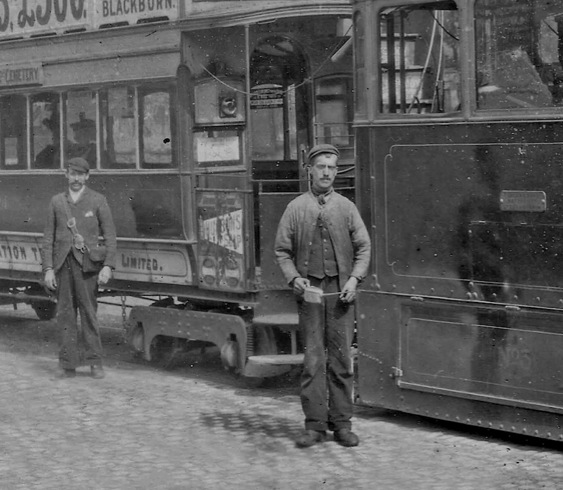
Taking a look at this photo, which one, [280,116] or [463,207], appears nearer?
[463,207]

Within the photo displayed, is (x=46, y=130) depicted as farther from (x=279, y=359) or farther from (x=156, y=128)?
(x=279, y=359)

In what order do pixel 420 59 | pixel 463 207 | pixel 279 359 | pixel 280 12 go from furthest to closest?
1. pixel 280 12
2. pixel 279 359
3. pixel 420 59
4. pixel 463 207

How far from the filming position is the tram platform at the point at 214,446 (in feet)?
23.7

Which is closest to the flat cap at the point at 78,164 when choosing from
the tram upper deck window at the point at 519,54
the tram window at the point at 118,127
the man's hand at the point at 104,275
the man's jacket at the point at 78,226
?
the man's jacket at the point at 78,226

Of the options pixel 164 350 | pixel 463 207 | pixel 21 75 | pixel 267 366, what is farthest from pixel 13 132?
pixel 463 207

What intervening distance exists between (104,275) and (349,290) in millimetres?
3136

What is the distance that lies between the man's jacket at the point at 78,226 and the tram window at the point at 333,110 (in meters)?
1.82

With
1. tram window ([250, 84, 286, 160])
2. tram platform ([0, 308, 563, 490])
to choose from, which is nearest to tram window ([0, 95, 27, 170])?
tram platform ([0, 308, 563, 490])

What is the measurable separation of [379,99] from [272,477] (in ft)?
8.78

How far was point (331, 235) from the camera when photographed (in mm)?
8133

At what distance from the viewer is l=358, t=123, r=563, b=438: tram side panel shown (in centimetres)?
772

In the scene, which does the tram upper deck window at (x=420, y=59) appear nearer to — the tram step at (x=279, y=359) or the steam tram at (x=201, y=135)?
the steam tram at (x=201, y=135)

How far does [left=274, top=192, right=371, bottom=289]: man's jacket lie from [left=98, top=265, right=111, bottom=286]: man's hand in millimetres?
2745

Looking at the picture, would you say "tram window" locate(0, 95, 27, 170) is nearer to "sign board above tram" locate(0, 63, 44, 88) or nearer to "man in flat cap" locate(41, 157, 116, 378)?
"sign board above tram" locate(0, 63, 44, 88)
